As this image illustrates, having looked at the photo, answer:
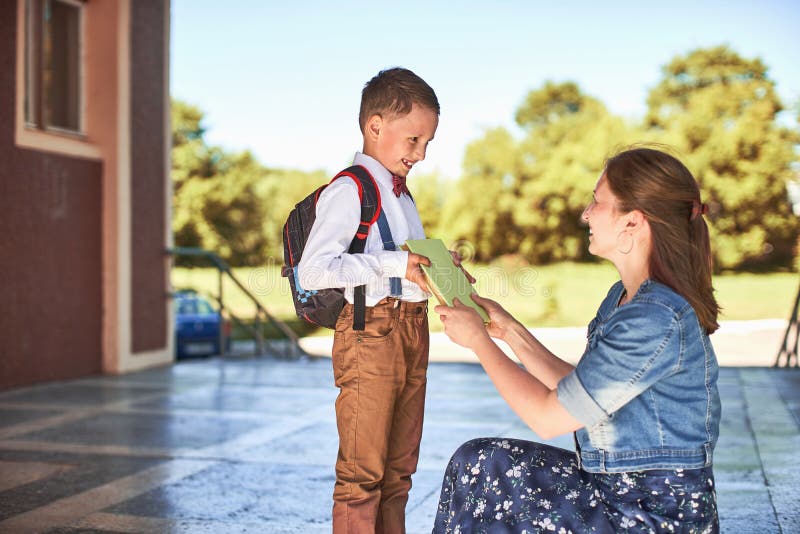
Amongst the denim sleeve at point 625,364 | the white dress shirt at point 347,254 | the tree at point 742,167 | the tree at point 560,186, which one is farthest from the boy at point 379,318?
the tree at point 560,186

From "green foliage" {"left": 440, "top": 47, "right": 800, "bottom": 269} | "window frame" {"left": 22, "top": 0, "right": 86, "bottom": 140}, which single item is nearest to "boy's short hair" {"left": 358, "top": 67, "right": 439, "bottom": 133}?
"window frame" {"left": 22, "top": 0, "right": 86, "bottom": 140}

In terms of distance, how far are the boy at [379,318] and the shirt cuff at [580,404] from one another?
27.6 inches

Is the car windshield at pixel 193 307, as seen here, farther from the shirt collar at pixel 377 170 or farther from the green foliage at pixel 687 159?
the green foliage at pixel 687 159

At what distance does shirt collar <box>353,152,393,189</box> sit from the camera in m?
2.75

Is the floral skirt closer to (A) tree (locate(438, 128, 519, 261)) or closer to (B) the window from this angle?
(B) the window

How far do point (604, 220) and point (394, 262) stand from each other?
662mm

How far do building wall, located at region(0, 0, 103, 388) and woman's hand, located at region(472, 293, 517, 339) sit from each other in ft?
19.9

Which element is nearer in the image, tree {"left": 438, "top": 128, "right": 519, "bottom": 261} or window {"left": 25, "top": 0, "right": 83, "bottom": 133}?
window {"left": 25, "top": 0, "right": 83, "bottom": 133}

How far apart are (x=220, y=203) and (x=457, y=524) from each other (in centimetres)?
3478

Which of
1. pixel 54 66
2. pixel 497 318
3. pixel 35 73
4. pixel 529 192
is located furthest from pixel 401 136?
pixel 529 192

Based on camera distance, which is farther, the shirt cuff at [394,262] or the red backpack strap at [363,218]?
the red backpack strap at [363,218]

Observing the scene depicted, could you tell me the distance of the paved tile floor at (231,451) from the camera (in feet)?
12.3

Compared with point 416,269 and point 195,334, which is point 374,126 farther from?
point 195,334

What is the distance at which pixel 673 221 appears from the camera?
1.96 metres
